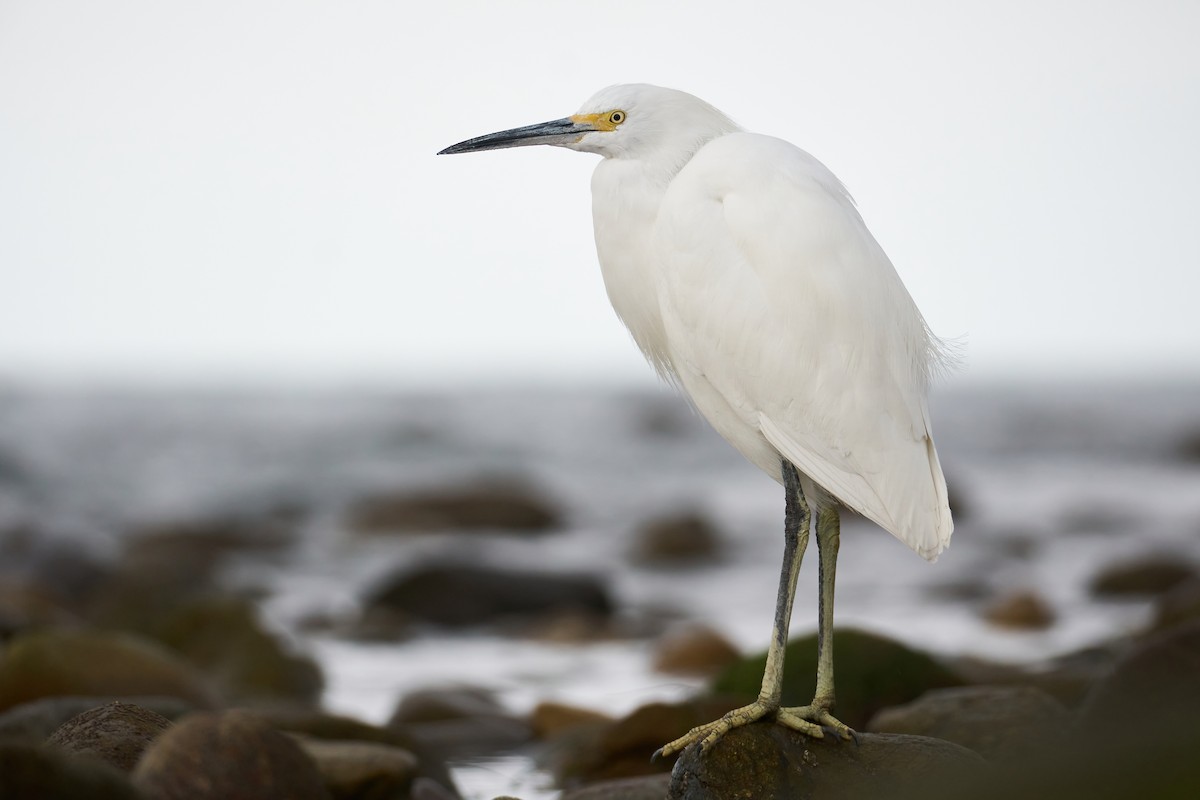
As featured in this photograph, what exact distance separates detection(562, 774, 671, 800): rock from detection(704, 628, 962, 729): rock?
1.23m

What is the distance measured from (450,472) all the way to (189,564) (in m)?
10.7

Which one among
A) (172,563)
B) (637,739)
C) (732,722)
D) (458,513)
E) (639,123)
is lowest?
(458,513)

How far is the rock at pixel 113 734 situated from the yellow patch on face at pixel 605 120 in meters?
2.19

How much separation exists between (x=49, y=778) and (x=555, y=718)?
3.91 meters

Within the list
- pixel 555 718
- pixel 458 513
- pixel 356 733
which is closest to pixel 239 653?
pixel 555 718

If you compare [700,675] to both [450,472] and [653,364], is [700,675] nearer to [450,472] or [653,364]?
[653,364]

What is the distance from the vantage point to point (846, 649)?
550 cm

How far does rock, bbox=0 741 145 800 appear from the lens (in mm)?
2363

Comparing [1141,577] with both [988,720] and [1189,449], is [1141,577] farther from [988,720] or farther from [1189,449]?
[1189,449]

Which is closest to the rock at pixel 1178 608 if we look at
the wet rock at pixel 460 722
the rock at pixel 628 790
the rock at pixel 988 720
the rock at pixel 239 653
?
the rock at pixel 988 720

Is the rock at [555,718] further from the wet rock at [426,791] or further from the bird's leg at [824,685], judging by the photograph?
the bird's leg at [824,685]

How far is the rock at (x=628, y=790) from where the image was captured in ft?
13.3

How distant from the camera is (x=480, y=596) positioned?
9867mm

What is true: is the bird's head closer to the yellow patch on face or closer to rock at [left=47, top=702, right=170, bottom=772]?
the yellow patch on face
